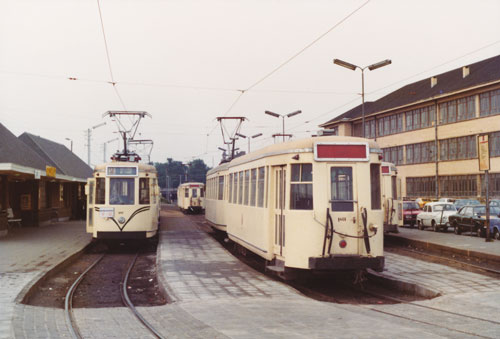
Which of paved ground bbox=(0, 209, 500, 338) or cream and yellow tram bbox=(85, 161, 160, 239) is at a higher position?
cream and yellow tram bbox=(85, 161, 160, 239)

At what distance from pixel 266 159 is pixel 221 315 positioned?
4.96m

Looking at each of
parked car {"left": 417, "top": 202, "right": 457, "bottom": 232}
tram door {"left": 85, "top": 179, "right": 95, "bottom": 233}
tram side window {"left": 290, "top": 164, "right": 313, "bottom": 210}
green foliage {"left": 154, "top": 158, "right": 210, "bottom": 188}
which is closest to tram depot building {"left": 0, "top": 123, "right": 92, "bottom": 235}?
A: tram door {"left": 85, "top": 179, "right": 95, "bottom": 233}

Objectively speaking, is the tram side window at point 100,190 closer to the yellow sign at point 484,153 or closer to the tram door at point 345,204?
the tram door at point 345,204

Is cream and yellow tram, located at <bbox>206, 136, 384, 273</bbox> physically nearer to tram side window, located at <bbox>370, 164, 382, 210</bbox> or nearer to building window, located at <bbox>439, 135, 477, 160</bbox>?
tram side window, located at <bbox>370, 164, 382, 210</bbox>

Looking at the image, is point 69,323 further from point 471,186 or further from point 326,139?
point 471,186

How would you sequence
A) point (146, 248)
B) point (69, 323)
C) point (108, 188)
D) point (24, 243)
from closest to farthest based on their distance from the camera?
point (69, 323), point (108, 188), point (24, 243), point (146, 248)

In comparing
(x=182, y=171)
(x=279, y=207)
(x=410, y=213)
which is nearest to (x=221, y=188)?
(x=279, y=207)

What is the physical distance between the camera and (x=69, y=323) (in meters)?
8.89

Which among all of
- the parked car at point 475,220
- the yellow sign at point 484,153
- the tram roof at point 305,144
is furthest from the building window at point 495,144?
the tram roof at point 305,144

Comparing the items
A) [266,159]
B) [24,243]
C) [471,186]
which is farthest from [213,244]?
[471,186]

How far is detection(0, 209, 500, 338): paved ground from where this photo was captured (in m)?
7.82

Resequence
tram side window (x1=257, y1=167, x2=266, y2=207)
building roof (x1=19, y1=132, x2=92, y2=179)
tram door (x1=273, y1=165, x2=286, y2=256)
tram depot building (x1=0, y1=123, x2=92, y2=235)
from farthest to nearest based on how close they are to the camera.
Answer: building roof (x1=19, y1=132, x2=92, y2=179), tram depot building (x1=0, y1=123, x2=92, y2=235), tram side window (x1=257, y1=167, x2=266, y2=207), tram door (x1=273, y1=165, x2=286, y2=256)

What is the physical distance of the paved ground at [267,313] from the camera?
782 cm

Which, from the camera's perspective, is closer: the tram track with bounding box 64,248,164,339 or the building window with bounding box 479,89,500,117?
the tram track with bounding box 64,248,164,339
